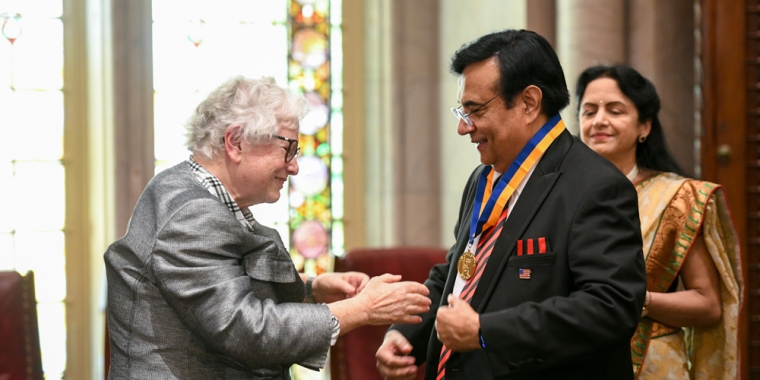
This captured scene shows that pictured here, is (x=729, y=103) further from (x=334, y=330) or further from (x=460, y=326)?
(x=334, y=330)

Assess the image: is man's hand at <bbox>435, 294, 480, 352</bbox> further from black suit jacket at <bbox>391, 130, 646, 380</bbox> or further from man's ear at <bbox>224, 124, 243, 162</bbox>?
man's ear at <bbox>224, 124, 243, 162</bbox>

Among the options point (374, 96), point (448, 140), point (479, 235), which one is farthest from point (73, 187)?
point (479, 235)

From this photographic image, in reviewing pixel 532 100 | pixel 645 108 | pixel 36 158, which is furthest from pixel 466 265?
pixel 36 158

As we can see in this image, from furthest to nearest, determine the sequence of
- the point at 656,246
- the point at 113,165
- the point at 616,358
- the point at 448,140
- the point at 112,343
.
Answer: the point at 448,140 → the point at 113,165 → the point at 656,246 → the point at 112,343 → the point at 616,358

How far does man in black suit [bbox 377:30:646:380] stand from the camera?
6.88ft

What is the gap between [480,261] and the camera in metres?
2.37

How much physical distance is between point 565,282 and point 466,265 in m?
0.34

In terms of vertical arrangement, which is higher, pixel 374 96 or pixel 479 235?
pixel 374 96

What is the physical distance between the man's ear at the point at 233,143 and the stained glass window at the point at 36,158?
8.85 feet

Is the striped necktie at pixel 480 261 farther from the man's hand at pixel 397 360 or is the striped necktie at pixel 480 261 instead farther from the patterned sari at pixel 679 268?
the patterned sari at pixel 679 268

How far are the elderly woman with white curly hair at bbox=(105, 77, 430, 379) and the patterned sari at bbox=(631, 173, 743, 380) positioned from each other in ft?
3.39

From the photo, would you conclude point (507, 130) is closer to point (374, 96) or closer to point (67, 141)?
point (374, 96)

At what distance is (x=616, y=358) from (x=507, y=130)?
2.38ft

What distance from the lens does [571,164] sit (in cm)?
230
